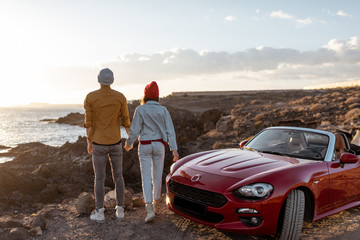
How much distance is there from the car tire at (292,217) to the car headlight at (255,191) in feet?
1.16

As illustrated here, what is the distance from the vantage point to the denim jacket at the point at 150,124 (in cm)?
491

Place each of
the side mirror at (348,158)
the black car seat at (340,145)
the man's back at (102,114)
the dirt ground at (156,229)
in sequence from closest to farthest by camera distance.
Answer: the dirt ground at (156,229) → the man's back at (102,114) → the side mirror at (348,158) → the black car seat at (340,145)

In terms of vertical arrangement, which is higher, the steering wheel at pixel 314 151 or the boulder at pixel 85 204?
the steering wheel at pixel 314 151

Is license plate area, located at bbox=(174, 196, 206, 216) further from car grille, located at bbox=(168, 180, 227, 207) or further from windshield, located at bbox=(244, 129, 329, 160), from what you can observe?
windshield, located at bbox=(244, 129, 329, 160)

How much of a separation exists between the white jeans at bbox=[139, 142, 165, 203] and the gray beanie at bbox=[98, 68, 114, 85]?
109 centimetres

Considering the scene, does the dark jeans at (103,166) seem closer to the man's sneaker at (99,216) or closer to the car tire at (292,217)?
the man's sneaker at (99,216)

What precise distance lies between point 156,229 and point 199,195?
1.02m

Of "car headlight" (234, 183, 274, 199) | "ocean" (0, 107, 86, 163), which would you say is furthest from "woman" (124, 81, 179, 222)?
"ocean" (0, 107, 86, 163)

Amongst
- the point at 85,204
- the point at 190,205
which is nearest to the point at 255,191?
the point at 190,205

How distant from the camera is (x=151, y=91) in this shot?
16.3ft

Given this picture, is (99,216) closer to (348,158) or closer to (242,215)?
(242,215)

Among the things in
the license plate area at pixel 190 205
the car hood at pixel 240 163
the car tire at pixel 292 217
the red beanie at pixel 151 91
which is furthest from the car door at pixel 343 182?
the red beanie at pixel 151 91

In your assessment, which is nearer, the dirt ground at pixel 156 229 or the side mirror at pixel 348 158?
the dirt ground at pixel 156 229

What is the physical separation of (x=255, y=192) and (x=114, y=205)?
9.09 ft
